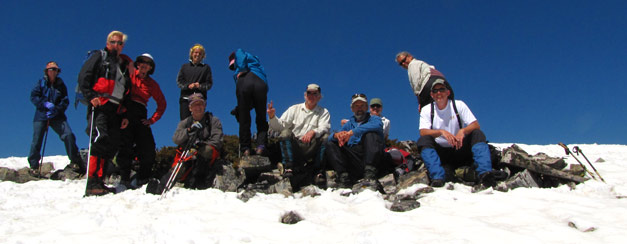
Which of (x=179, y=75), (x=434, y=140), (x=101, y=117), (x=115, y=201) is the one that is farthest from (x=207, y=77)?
(x=434, y=140)

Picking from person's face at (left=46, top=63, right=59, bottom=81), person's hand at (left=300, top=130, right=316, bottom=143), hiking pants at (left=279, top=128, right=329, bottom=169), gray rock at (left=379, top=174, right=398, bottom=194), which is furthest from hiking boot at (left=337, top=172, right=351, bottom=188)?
person's face at (left=46, top=63, right=59, bottom=81)

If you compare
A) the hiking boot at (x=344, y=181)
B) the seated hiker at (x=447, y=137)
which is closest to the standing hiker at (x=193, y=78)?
the hiking boot at (x=344, y=181)

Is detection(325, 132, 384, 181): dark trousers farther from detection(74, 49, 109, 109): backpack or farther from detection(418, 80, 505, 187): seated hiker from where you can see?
detection(74, 49, 109, 109): backpack

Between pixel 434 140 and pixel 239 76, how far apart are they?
3524 millimetres

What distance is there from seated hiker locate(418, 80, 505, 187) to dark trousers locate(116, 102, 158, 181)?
14.7 ft

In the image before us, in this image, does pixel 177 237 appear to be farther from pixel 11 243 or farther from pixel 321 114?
pixel 321 114

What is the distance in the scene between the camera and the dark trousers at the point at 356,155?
5699mm

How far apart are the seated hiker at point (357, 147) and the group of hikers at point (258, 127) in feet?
0.05

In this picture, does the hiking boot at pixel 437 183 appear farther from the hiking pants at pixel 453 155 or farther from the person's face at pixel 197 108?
the person's face at pixel 197 108

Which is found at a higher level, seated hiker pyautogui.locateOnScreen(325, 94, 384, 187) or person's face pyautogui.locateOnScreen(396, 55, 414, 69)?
person's face pyautogui.locateOnScreen(396, 55, 414, 69)

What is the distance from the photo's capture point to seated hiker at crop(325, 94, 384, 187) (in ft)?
18.6

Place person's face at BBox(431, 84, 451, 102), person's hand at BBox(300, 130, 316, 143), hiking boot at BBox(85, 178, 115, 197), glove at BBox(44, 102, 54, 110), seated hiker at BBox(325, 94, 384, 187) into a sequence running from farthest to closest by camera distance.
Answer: glove at BBox(44, 102, 54, 110)
person's hand at BBox(300, 130, 316, 143)
person's face at BBox(431, 84, 451, 102)
seated hiker at BBox(325, 94, 384, 187)
hiking boot at BBox(85, 178, 115, 197)

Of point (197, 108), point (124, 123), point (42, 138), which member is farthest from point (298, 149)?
point (42, 138)

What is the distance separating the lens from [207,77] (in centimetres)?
724
